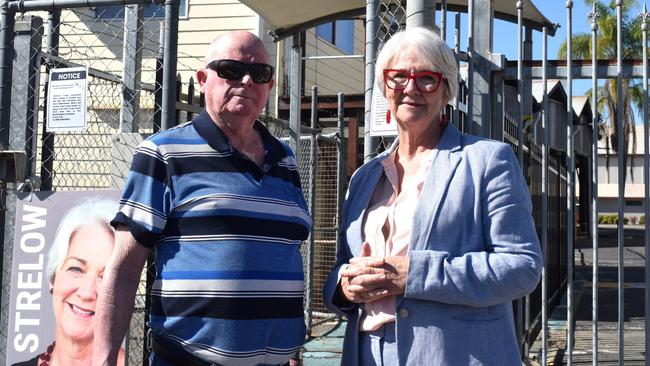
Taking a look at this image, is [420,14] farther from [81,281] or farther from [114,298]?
[81,281]

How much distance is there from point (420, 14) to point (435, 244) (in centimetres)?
141

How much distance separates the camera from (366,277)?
2.41m

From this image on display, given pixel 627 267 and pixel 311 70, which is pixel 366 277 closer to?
pixel 311 70

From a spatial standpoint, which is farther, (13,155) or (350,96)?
(350,96)

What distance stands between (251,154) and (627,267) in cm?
1898

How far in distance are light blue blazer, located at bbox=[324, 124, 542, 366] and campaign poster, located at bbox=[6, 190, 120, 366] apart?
6.11 ft

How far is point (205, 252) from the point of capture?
8.08 ft

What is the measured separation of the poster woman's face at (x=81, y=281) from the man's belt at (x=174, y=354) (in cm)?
106

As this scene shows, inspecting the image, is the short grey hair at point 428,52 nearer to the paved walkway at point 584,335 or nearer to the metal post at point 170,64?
the metal post at point 170,64

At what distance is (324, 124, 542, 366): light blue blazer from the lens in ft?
7.49

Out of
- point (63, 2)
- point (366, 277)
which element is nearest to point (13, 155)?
point (63, 2)

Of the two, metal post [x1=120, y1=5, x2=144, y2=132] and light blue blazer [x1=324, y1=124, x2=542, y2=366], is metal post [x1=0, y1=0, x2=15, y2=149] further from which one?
light blue blazer [x1=324, y1=124, x2=542, y2=366]

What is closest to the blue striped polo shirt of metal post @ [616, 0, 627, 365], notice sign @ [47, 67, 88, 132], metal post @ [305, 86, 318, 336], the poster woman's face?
the poster woman's face

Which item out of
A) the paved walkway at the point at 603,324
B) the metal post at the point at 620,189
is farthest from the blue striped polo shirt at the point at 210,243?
the paved walkway at the point at 603,324
